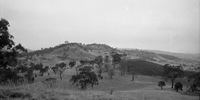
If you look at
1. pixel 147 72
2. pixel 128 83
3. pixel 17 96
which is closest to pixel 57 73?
pixel 128 83

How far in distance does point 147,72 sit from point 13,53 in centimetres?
10528

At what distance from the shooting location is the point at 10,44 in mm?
21953

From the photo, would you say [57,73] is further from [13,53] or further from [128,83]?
[13,53]

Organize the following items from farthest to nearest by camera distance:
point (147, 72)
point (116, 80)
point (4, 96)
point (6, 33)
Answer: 1. point (147, 72)
2. point (116, 80)
3. point (6, 33)
4. point (4, 96)

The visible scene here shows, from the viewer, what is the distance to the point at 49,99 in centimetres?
948

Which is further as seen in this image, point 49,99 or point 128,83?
point 128,83

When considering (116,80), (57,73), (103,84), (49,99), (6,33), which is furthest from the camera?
(57,73)

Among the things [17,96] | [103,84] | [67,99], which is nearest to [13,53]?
[17,96]

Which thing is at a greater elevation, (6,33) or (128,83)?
(6,33)

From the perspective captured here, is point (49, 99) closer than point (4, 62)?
Yes

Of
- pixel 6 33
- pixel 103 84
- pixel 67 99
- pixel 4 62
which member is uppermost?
pixel 6 33

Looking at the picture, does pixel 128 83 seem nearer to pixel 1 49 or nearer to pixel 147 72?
pixel 147 72

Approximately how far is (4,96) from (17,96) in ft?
2.61

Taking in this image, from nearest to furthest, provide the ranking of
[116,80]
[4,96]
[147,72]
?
1. [4,96]
2. [116,80]
3. [147,72]
